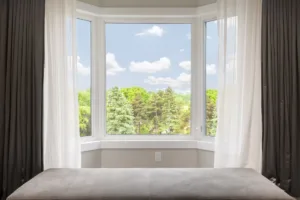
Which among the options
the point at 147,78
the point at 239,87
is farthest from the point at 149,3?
the point at 239,87

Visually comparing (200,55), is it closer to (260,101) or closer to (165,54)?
(165,54)

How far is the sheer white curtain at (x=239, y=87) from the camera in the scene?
3170mm

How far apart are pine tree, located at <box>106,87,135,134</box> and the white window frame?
6 cm

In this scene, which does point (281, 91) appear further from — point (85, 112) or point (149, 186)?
point (85, 112)

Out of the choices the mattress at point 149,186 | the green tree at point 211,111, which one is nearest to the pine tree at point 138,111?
the green tree at point 211,111

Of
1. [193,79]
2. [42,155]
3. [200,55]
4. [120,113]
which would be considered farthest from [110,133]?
[200,55]

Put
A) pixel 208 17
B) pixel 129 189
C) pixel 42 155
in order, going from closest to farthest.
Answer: pixel 129 189
pixel 42 155
pixel 208 17

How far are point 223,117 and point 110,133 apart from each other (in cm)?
144

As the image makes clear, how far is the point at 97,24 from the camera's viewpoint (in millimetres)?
3795

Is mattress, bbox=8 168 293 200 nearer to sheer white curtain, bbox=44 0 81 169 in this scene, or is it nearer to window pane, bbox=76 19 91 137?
sheer white curtain, bbox=44 0 81 169

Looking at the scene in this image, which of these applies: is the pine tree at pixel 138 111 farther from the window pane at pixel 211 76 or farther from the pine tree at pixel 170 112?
the window pane at pixel 211 76

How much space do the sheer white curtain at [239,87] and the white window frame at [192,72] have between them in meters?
0.46

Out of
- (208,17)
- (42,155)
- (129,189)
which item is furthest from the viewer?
(208,17)

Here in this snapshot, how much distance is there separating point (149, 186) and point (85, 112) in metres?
1.69
